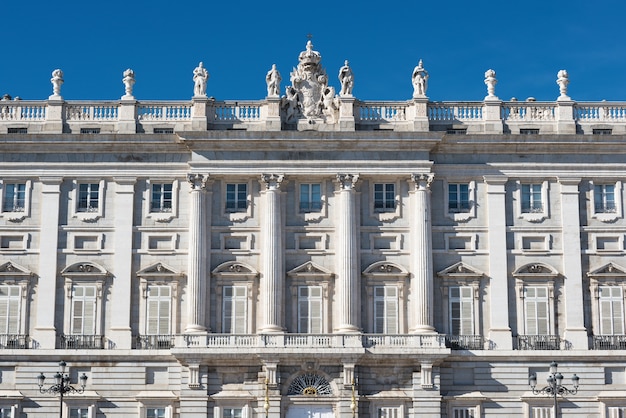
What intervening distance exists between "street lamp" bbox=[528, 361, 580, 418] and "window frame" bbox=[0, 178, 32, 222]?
74.3 ft

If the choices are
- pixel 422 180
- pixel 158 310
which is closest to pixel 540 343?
pixel 422 180

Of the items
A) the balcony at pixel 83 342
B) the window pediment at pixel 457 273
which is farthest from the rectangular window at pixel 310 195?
the balcony at pixel 83 342

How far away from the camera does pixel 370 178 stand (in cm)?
5175

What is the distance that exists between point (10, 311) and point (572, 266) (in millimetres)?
24157

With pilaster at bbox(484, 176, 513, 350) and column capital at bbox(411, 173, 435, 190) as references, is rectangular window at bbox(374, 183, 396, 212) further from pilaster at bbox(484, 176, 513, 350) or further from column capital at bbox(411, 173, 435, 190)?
pilaster at bbox(484, 176, 513, 350)

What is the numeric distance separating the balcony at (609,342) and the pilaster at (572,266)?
47 cm

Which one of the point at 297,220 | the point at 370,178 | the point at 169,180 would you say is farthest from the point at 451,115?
the point at 169,180

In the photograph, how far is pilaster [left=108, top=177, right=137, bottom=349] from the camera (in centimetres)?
5075

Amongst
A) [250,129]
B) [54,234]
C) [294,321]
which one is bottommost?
[294,321]

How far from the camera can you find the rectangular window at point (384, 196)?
5209 cm

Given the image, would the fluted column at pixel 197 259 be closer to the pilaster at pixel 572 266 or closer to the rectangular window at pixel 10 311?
the rectangular window at pixel 10 311

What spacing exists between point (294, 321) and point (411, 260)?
5.66 m

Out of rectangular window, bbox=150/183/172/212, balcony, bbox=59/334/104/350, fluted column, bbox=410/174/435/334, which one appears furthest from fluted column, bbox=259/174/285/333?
balcony, bbox=59/334/104/350

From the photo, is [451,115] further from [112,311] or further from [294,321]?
[112,311]
